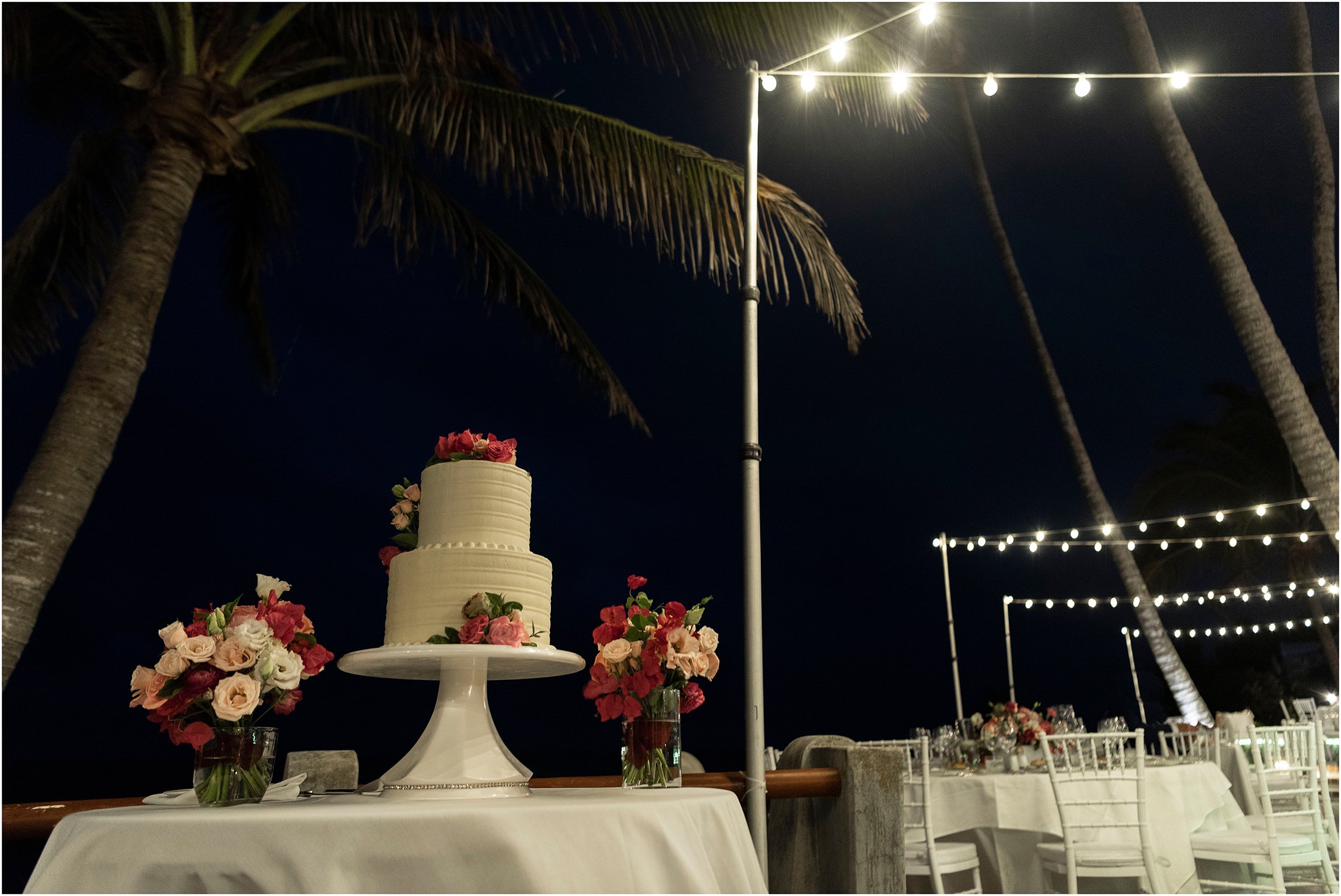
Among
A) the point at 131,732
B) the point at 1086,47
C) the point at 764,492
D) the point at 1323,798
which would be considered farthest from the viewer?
the point at 131,732

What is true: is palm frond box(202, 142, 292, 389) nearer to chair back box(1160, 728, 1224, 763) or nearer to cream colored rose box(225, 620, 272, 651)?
cream colored rose box(225, 620, 272, 651)

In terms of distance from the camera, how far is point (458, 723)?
6.14 feet

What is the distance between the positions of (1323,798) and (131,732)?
3829 centimetres

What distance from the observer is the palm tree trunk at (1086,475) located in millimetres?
12016

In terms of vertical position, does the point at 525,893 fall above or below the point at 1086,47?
below

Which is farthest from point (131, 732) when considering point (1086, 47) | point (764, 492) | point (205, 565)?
point (1086, 47)

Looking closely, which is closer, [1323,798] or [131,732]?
[1323,798]

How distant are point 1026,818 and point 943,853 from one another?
55 cm

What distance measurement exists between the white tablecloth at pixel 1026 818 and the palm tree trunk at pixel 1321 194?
15.1 feet

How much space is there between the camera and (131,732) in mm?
33625

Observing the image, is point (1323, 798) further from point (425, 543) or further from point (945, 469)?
point (945, 469)

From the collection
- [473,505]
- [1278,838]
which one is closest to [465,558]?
[473,505]

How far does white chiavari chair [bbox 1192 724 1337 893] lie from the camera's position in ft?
15.2

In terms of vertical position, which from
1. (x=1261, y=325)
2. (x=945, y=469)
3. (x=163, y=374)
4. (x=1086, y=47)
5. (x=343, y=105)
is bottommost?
(x=1261, y=325)
